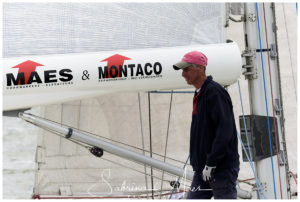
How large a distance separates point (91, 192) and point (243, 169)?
114 centimetres

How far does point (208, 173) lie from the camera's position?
47.1 inches

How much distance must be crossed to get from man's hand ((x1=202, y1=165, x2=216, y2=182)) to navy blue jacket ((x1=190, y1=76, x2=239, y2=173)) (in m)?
0.01

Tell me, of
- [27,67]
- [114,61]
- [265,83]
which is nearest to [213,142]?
[114,61]

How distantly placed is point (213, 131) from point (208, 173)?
12 centimetres

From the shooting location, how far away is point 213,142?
119cm

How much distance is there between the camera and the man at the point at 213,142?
119 cm

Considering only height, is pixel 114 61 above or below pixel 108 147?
above

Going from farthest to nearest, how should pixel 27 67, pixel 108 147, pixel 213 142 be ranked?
pixel 108 147
pixel 27 67
pixel 213 142

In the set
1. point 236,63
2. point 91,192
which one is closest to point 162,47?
point 236,63

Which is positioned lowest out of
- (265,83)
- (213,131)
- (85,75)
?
(213,131)

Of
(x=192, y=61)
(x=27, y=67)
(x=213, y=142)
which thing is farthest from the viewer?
(x=27, y=67)

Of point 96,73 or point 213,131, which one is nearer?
point 213,131

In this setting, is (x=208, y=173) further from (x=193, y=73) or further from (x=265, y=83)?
(x=265, y=83)

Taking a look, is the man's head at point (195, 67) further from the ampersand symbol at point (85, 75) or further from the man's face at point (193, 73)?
the ampersand symbol at point (85, 75)
